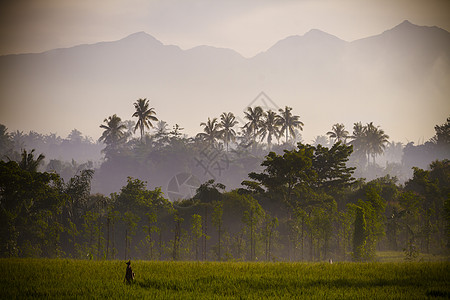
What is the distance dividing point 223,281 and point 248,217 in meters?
24.9

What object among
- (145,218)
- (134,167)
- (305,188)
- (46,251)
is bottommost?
(46,251)

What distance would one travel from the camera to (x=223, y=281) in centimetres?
2052

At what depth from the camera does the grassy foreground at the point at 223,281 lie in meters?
17.8

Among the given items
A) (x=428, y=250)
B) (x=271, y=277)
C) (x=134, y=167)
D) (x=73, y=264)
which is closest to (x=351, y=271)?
(x=271, y=277)

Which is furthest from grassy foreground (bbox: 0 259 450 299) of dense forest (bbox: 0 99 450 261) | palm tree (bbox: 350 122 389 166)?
palm tree (bbox: 350 122 389 166)

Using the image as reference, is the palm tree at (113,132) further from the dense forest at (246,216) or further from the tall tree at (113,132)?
the dense forest at (246,216)

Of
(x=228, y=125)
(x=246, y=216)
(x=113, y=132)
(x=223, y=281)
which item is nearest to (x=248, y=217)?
(x=246, y=216)

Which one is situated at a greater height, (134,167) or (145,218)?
(134,167)

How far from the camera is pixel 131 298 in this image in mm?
17125

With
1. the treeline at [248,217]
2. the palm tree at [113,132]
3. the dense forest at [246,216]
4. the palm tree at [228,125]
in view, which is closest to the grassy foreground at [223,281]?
the dense forest at [246,216]

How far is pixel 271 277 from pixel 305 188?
32765mm

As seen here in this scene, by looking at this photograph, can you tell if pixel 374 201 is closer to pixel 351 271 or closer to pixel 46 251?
pixel 351 271

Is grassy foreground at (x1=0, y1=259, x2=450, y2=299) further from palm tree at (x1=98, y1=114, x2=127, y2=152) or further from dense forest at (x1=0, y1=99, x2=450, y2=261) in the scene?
palm tree at (x1=98, y1=114, x2=127, y2=152)

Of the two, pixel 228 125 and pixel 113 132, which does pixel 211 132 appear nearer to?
pixel 228 125
